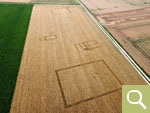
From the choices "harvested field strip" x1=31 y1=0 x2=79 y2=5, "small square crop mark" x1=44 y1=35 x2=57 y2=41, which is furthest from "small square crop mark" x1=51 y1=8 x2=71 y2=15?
"small square crop mark" x1=44 y1=35 x2=57 y2=41

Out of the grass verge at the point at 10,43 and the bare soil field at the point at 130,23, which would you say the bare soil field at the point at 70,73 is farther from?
the bare soil field at the point at 130,23

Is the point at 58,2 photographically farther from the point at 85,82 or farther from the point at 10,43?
the point at 85,82

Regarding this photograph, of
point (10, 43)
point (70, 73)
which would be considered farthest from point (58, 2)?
point (70, 73)

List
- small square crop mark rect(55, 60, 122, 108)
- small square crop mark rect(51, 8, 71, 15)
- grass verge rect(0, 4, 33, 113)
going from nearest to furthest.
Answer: small square crop mark rect(55, 60, 122, 108) < grass verge rect(0, 4, 33, 113) < small square crop mark rect(51, 8, 71, 15)

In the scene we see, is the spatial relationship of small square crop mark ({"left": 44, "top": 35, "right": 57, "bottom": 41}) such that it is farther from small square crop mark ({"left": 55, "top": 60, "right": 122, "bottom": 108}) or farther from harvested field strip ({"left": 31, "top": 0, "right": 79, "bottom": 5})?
harvested field strip ({"left": 31, "top": 0, "right": 79, "bottom": 5})

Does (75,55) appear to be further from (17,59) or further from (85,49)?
(17,59)

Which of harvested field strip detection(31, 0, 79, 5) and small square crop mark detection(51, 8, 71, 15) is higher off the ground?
harvested field strip detection(31, 0, 79, 5)

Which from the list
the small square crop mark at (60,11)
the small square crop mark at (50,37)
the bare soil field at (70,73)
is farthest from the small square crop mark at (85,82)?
the small square crop mark at (60,11)
